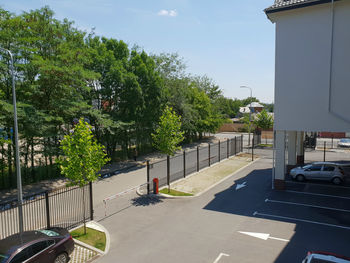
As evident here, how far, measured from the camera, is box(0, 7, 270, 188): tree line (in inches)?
671

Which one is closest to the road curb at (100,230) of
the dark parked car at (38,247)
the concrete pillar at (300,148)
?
the dark parked car at (38,247)

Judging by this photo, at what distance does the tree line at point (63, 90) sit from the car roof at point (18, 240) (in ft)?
26.1

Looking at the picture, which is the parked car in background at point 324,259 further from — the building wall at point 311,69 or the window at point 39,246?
the building wall at point 311,69

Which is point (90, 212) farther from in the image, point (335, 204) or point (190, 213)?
point (335, 204)

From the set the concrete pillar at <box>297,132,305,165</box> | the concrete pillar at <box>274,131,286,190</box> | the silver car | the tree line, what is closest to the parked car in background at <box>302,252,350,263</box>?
the concrete pillar at <box>274,131,286,190</box>

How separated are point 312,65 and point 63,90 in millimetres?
16201

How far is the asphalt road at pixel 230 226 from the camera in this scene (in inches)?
387

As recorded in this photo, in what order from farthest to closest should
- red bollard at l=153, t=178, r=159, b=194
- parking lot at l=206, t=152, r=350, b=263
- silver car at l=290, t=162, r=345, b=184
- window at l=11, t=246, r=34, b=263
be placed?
silver car at l=290, t=162, r=345, b=184, red bollard at l=153, t=178, r=159, b=194, parking lot at l=206, t=152, r=350, b=263, window at l=11, t=246, r=34, b=263

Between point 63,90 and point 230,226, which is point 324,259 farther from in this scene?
point 63,90

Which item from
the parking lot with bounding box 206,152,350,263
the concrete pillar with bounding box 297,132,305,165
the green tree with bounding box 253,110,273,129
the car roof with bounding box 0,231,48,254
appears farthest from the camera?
the green tree with bounding box 253,110,273,129

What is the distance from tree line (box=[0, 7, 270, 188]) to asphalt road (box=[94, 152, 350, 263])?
7532 mm

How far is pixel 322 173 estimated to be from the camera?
18.5 m

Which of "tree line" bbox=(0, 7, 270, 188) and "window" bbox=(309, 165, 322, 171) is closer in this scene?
"tree line" bbox=(0, 7, 270, 188)

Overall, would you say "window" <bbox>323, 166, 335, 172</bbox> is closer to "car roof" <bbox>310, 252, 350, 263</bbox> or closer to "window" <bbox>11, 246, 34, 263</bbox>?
"car roof" <bbox>310, 252, 350, 263</bbox>
